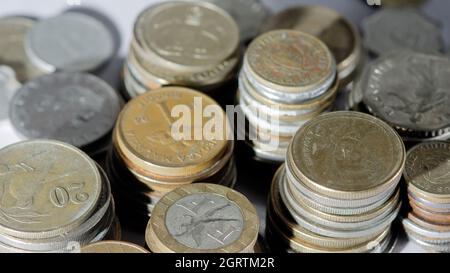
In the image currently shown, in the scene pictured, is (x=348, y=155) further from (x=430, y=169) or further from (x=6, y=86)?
(x=6, y=86)

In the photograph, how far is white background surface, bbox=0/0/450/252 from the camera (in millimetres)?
2062

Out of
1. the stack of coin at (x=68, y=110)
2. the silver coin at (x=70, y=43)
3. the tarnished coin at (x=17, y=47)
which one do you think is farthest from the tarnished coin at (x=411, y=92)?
the tarnished coin at (x=17, y=47)

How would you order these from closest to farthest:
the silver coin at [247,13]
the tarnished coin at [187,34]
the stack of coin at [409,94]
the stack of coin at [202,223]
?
1. the stack of coin at [202,223]
2. the stack of coin at [409,94]
3. the tarnished coin at [187,34]
4. the silver coin at [247,13]

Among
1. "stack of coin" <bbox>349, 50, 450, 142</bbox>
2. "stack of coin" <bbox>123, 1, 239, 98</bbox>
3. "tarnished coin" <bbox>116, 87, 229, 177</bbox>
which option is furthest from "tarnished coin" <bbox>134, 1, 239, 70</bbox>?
"stack of coin" <bbox>349, 50, 450, 142</bbox>

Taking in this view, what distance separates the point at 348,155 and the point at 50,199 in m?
0.54

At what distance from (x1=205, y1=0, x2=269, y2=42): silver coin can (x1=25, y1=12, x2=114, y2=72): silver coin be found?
29cm

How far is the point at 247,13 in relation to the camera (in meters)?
2.02

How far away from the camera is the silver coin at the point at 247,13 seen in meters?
1.97

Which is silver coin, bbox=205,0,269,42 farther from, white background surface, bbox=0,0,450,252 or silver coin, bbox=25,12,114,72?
silver coin, bbox=25,12,114,72

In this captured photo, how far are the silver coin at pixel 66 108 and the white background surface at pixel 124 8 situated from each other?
165 mm

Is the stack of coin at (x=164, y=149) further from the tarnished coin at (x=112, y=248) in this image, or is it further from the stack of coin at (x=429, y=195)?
the stack of coin at (x=429, y=195)
